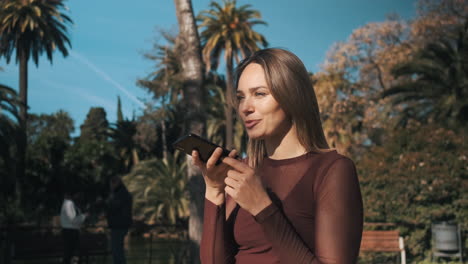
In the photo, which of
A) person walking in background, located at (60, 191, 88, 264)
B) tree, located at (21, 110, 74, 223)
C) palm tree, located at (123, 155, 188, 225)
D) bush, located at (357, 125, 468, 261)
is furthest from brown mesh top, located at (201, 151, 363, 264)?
palm tree, located at (123, 155, 188, 225)

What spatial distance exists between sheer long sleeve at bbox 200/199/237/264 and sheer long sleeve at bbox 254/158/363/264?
311mm

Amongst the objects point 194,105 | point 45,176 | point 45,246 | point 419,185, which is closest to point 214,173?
point 194,105

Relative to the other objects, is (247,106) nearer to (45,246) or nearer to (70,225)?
(70,225)

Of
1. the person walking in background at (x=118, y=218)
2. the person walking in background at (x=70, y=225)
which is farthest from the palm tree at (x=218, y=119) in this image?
the person walking in background at (x=118, y=218)

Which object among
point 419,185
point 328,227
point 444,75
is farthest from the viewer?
point 444,75

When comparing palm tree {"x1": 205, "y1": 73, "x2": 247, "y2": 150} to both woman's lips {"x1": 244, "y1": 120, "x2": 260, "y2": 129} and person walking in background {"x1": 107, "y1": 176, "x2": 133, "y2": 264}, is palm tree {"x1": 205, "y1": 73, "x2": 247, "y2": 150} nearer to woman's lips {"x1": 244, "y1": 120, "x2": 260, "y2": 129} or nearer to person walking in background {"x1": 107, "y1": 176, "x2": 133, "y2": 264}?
person walking in background {"x1": 107, "y1": 176, "x2": 133, "y2": 264}

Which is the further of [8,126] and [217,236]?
[8,126]

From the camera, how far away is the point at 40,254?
12344mm

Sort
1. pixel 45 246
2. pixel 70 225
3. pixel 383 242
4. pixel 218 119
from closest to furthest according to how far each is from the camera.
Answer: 1. pixel 70 225
2. pixel 45 246
3. pixel 383 242
4. pixel 218 119

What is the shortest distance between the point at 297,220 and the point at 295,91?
443 mm

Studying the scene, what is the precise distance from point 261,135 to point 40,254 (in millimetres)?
11823

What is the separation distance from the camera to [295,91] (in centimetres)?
181

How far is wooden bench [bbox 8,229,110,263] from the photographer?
1171 cm

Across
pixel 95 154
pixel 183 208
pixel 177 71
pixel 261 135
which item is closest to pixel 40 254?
pixel 261 135
